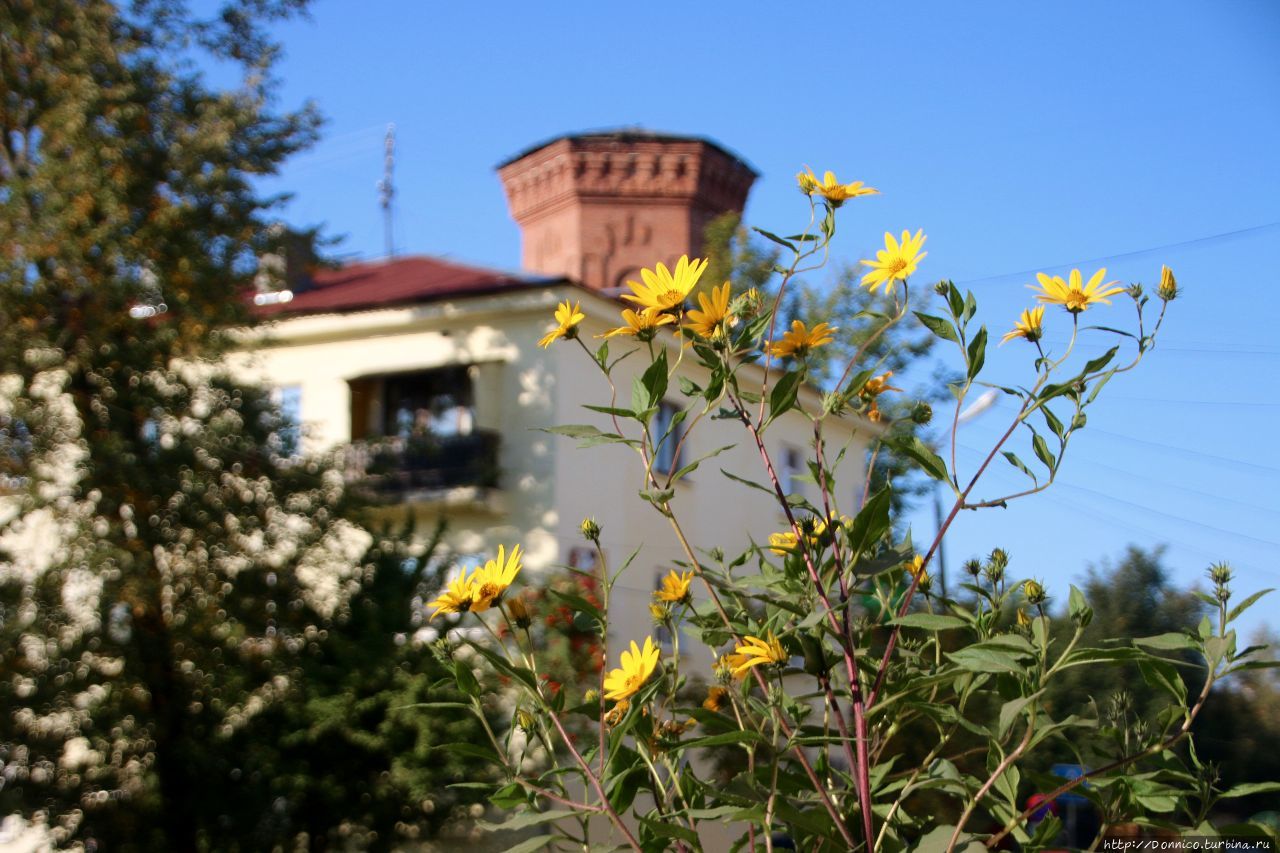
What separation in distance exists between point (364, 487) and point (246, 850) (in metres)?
5.47

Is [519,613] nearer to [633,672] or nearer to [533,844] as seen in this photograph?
[633,672]

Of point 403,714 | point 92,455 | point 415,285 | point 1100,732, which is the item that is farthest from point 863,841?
point 415,285

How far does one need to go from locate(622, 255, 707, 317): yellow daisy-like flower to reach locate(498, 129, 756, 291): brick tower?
2599 cm

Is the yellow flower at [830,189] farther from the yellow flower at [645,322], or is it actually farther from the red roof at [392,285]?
the red roof at [392,285]

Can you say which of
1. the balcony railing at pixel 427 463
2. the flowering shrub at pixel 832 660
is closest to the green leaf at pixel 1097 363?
the flowering shrub at pixel 832 660

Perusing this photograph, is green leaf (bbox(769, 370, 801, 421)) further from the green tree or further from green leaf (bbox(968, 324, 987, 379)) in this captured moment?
the green tree

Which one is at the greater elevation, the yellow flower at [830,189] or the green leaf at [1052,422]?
the yellow flower at [830,189]

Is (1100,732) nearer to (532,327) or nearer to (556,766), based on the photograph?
(556,766)

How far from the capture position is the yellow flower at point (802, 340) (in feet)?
9.41

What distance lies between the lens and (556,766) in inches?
105

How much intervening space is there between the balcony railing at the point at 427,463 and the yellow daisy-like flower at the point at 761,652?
61.5ft

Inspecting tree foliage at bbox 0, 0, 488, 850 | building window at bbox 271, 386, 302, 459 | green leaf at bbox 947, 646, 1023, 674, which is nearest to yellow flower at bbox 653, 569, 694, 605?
green leaf at bbox 947, 646, 1023, 674

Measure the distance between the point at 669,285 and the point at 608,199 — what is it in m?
26.9

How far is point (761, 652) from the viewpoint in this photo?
2.63m
